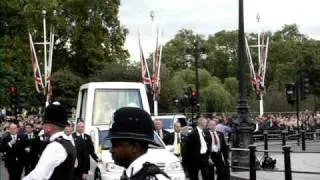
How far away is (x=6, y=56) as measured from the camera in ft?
144

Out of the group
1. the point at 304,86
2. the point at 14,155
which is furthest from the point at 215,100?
the point at 14,155

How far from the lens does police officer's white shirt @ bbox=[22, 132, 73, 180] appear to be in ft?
20.0

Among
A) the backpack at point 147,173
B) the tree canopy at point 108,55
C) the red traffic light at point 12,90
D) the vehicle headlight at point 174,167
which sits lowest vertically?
the vehicle headlight at point 174,167

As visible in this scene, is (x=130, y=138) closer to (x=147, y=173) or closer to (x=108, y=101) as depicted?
(x=147, y=173)

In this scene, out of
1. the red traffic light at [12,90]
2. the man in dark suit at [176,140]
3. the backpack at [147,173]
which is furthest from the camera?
the red traffic light at [12,90]

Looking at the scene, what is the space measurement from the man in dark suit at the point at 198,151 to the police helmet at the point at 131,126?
11.3 meters

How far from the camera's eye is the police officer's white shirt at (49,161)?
6.09 metres

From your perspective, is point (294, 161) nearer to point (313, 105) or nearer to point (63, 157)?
point (63, 157)

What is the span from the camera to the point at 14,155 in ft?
54.1

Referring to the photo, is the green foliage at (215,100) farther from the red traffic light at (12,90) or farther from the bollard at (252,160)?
the bollard at (252,160)

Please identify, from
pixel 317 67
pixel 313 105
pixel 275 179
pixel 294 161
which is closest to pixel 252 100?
pixel 313 105

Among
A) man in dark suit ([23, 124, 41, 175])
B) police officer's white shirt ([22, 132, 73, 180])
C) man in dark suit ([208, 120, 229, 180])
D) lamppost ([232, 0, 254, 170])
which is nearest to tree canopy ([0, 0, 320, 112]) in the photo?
lamppost ([232, 0, 254, 170])

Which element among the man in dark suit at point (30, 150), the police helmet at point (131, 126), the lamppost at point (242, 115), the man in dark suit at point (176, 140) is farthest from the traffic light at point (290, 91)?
the police helmet at point (131, 126)

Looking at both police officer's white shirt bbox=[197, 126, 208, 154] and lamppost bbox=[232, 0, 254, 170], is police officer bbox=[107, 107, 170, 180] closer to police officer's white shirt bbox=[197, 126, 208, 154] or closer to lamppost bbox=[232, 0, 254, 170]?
police officer's white shirt bbox=[197, 126, 208, 154]
